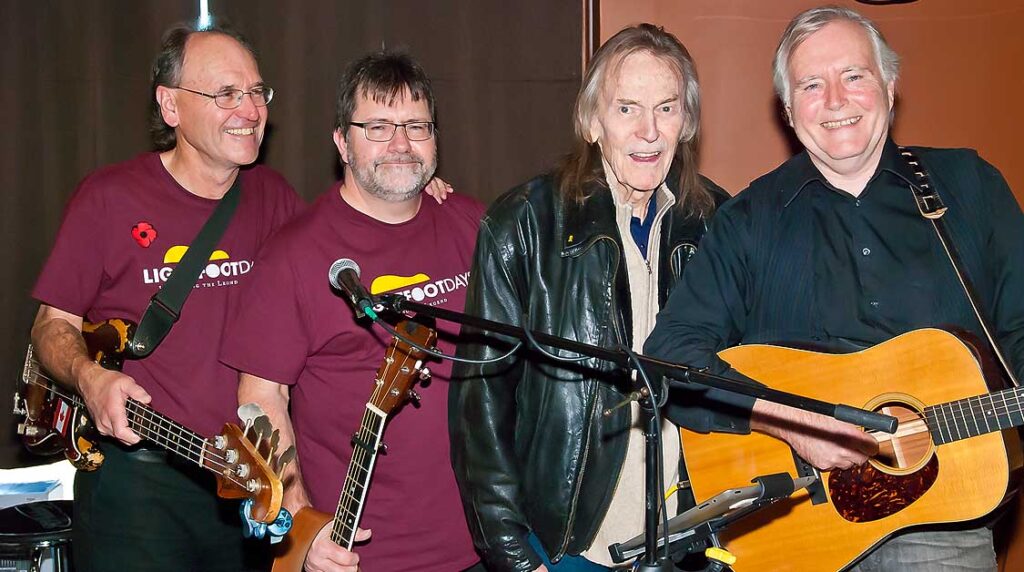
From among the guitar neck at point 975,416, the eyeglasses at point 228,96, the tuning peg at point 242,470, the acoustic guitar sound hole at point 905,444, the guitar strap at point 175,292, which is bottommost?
the tuning peg at point 242,470

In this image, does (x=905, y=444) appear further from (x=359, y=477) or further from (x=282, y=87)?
(x=282, y=87)

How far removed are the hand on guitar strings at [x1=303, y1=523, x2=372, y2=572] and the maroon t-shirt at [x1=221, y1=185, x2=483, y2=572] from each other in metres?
0.13

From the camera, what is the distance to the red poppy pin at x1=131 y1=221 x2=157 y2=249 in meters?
3.00

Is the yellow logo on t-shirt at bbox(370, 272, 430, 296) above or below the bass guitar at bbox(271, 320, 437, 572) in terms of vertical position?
above

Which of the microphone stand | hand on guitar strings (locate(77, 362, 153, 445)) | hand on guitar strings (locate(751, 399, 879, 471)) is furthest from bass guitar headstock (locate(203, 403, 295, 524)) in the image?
hand on guitar strings (locate(751, 399, 879, 471))

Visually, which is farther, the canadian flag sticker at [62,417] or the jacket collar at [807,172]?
the canadian flag sticker at [62,417]

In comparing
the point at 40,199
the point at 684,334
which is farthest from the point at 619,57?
the point at 40,199

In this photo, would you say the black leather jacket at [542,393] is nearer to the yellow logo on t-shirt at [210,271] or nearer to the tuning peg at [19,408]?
the yellow logo on t-shirt at [210,271]

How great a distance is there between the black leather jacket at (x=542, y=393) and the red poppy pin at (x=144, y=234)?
43.3 inches

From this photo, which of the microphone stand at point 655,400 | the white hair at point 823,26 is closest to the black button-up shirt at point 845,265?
the white hair at point 823,26

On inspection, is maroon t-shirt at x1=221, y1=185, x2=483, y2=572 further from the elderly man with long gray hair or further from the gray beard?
the elderly man with long gray hair

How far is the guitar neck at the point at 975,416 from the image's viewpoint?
2.14 meters

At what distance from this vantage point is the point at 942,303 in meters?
2.33

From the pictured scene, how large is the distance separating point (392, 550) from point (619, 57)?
4.82 feet
